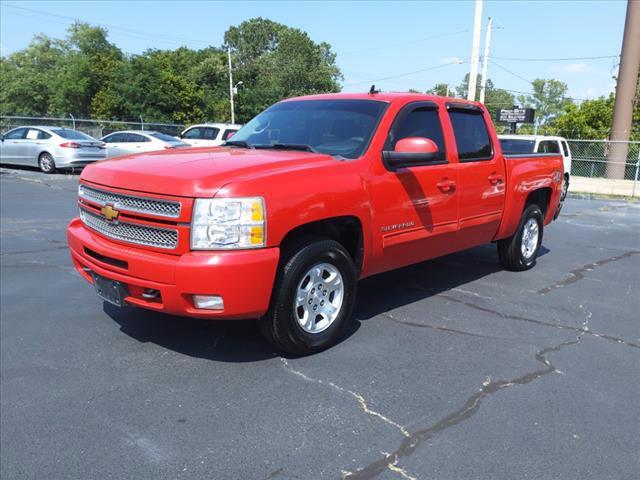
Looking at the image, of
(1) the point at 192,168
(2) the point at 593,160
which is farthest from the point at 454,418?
(2) the point at 593,160

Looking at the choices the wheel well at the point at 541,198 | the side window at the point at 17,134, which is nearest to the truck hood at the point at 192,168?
the wheel well at the point at 541,198

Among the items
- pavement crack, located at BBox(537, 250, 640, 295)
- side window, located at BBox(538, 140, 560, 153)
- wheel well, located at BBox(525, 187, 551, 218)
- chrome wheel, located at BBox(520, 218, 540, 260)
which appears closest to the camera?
pavement crack, located at BBox(537, 250, 640, 295)

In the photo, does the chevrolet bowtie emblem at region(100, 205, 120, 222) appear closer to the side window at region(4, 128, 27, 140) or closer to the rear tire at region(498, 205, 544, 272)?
the rear tire at region(498, 205, 544, 272)

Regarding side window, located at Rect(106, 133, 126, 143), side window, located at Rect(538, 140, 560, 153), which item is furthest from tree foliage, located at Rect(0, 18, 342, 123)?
side window, located at Rect(538, 140, 560, 153)

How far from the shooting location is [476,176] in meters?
5.38

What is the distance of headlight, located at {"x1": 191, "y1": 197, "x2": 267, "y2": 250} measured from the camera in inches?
135

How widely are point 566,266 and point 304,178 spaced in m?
4.84

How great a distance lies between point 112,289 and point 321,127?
219cm

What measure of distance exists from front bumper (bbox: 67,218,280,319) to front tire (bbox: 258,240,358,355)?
155mm

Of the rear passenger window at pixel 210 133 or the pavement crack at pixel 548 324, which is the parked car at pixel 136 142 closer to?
the rear passenger window at pixel 210 133

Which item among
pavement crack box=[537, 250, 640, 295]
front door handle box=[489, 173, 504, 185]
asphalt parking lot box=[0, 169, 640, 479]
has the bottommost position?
asphalt parking lot box=[0, 169, 640, 479]

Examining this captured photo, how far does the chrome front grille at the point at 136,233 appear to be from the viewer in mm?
3553

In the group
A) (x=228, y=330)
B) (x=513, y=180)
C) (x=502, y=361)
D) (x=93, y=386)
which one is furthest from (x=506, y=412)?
(x=513, y=180)

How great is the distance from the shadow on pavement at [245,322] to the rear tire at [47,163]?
47.6ft
